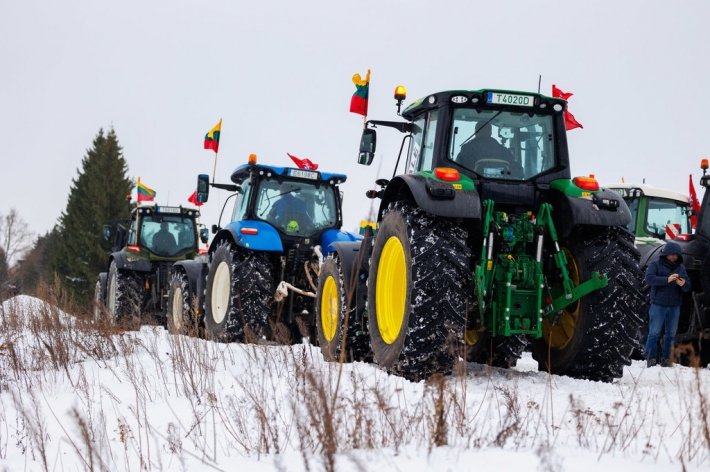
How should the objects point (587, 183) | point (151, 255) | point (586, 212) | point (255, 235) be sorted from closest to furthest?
point (586, 212) → point (587, 183) → point (255, 235) → point (151, 255)

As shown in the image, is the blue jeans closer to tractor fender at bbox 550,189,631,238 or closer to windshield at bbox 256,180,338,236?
tractor fender at bbox 550,189,631,238

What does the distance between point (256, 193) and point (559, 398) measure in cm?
627

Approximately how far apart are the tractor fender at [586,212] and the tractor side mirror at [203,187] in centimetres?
604

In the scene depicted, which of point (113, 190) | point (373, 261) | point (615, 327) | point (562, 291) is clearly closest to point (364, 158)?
point (373, 261)

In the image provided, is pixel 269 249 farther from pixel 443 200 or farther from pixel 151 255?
pixel 151 255

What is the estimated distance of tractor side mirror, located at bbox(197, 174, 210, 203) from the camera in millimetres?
11219

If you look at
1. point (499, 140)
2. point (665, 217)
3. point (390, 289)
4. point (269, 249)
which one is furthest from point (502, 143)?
point (665, 217)

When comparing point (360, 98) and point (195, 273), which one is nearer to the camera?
point (360, 98)

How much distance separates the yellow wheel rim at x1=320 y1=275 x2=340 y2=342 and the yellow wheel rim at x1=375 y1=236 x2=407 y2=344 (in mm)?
1190

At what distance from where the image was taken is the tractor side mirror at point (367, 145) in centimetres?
731

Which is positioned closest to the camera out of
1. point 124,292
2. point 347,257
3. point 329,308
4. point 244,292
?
point 347,257

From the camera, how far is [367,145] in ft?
24.0

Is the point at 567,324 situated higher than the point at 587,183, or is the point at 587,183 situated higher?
the point at 587,183

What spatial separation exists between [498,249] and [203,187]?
6.07 m
